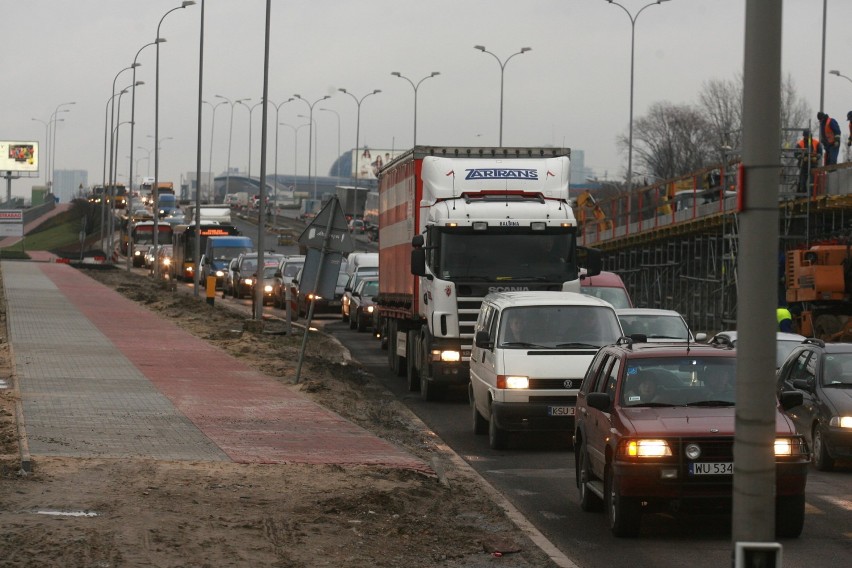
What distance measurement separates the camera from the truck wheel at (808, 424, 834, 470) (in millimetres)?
15188

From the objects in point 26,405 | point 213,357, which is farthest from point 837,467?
point 213,357

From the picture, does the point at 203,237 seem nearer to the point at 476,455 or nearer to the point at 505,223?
the point at 505,223

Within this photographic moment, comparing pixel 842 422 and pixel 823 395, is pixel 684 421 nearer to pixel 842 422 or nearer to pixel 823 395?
pixel 842 422

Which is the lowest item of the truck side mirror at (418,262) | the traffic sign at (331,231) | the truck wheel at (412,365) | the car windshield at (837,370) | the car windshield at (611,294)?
the truck wheel at (412,365)

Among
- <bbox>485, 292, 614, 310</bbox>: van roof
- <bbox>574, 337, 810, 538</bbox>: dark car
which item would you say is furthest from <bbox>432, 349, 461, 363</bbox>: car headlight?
<bbox>574, 337, 810, 538</bbox>: dark car

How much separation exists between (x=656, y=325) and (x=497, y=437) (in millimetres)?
6441

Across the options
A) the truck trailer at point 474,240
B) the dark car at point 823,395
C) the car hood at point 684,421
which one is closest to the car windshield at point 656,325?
the truck trailer at point 474,240

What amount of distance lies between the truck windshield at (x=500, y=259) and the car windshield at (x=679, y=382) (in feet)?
31.3

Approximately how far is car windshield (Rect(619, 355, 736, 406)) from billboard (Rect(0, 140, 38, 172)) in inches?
6137

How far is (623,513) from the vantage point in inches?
433

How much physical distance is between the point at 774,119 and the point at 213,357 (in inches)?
828

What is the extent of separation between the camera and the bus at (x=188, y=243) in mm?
66125

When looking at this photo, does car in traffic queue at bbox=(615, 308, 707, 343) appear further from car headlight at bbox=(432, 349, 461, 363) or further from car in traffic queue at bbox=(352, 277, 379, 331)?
car in traffic queue at bbox=(352, 277, 379, 331)

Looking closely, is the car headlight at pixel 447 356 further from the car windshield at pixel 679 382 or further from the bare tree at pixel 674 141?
the bare tree at pixel 674 141
